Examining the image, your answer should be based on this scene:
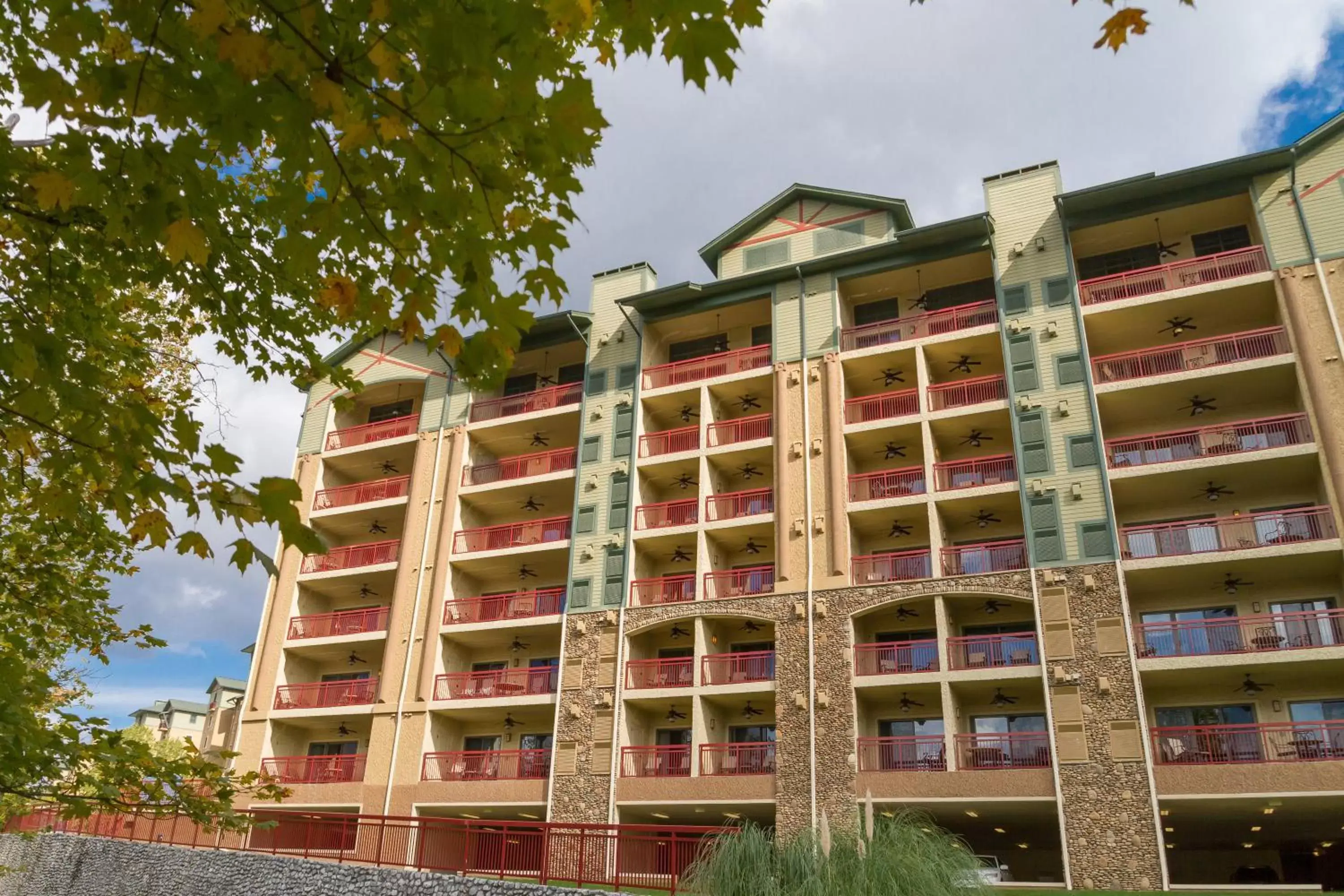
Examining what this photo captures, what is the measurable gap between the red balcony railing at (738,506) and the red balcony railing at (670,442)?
2.03m

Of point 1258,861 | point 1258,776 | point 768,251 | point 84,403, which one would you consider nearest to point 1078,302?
point 768,251

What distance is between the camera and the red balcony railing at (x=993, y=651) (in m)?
25.3

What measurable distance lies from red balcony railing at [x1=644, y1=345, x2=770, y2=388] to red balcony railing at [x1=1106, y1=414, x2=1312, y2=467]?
438 inches

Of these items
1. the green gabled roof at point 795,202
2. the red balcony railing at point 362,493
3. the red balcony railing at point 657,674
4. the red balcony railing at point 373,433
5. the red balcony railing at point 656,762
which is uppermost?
the green gabled roof at point 795,202

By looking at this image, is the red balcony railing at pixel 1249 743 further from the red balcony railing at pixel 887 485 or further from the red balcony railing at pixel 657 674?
the red balcony railing at pixel 657 674

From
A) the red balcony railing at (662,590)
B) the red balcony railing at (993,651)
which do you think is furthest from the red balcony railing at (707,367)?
the red balcony railing at (993,651)

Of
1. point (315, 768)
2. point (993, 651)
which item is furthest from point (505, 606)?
point (993, 651)

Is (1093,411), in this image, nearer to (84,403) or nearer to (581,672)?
(581,672)

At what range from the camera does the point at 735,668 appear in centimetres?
2922

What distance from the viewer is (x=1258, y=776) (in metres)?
21.7

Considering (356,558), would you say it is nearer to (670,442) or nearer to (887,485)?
(670,442)

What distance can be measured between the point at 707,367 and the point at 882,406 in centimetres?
613

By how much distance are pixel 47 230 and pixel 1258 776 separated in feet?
80.6

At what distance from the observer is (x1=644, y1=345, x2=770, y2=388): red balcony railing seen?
107ft
